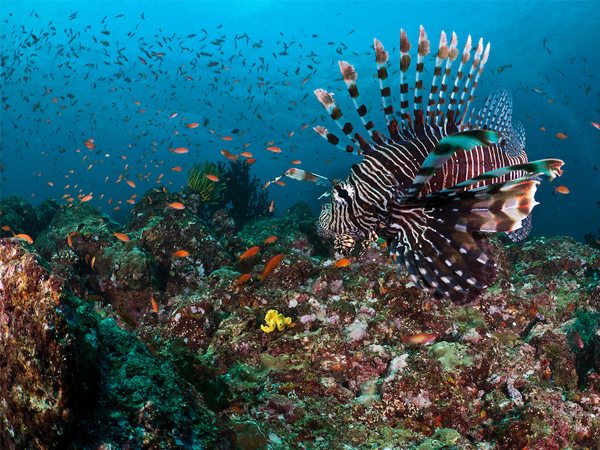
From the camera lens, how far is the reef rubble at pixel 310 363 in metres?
1.50

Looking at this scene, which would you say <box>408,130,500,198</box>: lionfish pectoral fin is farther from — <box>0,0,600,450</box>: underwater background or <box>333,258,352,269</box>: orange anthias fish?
<box>333,258,352,269</box>: orange anthias fish

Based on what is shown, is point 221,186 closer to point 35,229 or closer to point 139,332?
point 35,229

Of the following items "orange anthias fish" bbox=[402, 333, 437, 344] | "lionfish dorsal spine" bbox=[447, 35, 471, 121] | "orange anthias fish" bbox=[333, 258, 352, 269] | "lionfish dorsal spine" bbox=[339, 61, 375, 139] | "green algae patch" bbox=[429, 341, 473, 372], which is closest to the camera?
"lionfish dorsal spine" bbox=[339, 61, 375, 139]

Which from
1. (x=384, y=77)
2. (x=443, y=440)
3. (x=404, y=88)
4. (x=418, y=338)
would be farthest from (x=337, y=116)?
(x=443, y=440)

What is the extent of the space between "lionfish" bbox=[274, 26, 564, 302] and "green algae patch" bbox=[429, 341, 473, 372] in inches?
50.7

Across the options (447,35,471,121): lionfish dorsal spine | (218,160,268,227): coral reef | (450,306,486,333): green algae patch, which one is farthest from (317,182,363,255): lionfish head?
(218,160,268,227): coral reef

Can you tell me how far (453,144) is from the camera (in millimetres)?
1741

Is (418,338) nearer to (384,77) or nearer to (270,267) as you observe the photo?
(270,267)

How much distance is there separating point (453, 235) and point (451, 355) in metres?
1.63

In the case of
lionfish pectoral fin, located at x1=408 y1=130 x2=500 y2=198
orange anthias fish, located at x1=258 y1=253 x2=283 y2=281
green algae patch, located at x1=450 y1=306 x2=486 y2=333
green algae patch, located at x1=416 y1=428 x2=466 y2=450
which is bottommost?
green algae patch, located at x1=416 y1=428 x2=466 y2=450

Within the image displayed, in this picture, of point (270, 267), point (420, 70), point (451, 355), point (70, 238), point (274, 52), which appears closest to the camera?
point (420, 70)

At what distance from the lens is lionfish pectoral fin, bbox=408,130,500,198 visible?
161 centimetres

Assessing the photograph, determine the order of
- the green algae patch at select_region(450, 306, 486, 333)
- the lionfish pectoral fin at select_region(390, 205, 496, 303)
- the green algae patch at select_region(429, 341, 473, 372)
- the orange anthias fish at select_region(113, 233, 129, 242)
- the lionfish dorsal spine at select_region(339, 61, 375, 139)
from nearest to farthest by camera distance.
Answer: the lionfish pectoral fin at select_region(390, 205, 496, 303) < the lionfish dorsal spine at select_region(339, 61, 375, 139) < the green algae patch at select_region(429, 341, 473, 372) < the green algae patch at select_region(450, 306, 486, 333) < the orange anthias fish at select_region(113, 233, 129, 242)

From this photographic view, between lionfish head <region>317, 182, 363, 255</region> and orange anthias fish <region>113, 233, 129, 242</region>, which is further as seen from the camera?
orange anthias fish <region>113, 233, 129, 242</region>
